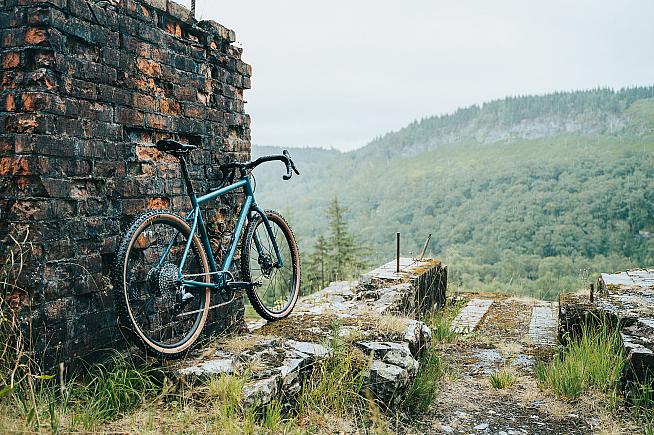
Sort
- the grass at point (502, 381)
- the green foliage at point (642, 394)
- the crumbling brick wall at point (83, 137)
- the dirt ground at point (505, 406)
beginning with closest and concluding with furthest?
the crumbling brick wall at point (83, 137) < the dirt ground at point (505, 406) < the green foliage at point (642, 394) < the grass at point (502, 381)

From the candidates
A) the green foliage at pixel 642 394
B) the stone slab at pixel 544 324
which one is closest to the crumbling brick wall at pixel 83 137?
the green foliage at pixel 642 394

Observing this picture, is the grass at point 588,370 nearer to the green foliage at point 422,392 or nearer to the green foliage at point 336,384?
the green foliage at point 422,392

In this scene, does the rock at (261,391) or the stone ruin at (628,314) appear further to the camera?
the stone ruin at (628,314)

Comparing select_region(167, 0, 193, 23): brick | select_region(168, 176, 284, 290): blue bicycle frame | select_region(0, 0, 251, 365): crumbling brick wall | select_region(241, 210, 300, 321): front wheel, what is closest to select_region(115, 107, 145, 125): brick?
select_region(0, 0, 251, 365): crumbling brick wall

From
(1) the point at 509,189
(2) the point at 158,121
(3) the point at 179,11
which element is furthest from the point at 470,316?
(1) the point at 509,189

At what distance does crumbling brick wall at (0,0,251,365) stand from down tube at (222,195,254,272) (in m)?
0.43

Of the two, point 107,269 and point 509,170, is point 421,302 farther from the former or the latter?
point 509,170

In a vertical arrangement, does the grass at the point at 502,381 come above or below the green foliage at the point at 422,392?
below

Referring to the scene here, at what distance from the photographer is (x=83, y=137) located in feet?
9.61

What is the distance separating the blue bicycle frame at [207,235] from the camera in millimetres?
3387

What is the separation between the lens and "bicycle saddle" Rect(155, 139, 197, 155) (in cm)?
341

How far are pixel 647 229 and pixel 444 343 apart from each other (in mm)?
40673

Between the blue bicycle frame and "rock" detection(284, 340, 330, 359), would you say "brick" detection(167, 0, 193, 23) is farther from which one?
"rock" detection(284, 340, 330, 359)

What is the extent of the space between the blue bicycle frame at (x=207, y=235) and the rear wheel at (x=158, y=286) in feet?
0.19
